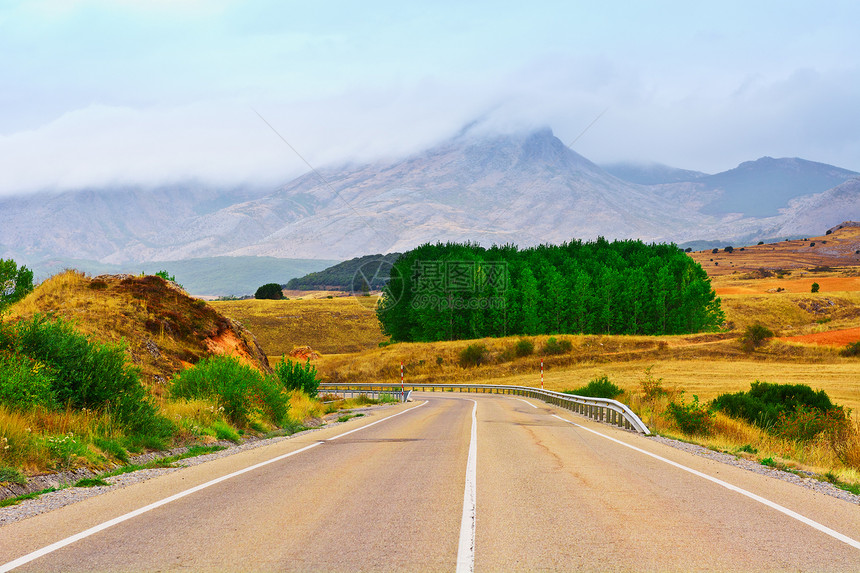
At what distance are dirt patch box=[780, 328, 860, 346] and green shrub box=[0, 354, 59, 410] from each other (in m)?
65.1

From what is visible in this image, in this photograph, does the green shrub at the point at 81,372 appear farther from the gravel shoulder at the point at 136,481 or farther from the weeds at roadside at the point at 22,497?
the weeds at roadside at the point at 22,497

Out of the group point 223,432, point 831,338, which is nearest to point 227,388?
point 223,432

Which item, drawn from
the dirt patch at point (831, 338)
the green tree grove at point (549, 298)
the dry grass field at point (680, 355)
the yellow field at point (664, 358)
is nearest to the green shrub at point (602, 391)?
the dry grass field at point (680, 355)

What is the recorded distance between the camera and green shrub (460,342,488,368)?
253 feet

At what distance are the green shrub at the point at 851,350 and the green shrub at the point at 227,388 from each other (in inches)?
2171

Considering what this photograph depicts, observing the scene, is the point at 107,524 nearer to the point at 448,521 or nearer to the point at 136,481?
the point at 136,481

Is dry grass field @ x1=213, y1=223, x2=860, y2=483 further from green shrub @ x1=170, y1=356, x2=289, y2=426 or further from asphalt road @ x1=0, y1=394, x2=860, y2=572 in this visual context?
green shrub @ x1=170, y1=356, x2=289, y2=426

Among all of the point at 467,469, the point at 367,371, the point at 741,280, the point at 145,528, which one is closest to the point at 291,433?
the point at 467,469

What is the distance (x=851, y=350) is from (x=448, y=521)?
61.7m

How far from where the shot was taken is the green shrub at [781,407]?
19.3 metres

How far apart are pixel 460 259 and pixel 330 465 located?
7954cm

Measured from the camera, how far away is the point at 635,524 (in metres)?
6.83

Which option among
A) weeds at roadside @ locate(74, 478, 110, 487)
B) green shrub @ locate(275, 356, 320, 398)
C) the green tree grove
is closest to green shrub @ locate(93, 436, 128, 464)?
weeds at roadside @ locate(74, 478, 110, 487)

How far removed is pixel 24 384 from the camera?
36.4 feet
